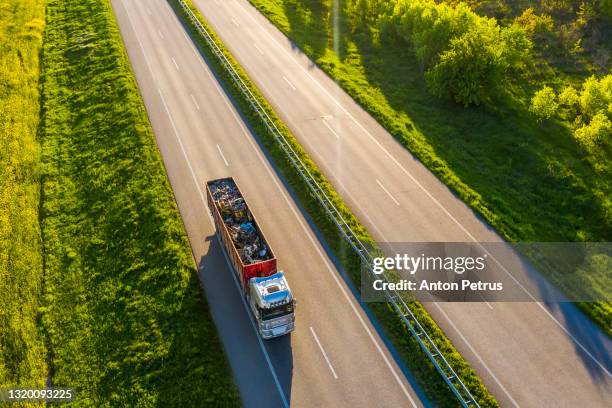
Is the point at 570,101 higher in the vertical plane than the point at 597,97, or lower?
lower

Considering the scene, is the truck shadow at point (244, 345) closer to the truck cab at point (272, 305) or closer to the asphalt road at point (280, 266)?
the asphalt road at point (280, 266)

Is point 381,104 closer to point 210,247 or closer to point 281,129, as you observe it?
point 281,129

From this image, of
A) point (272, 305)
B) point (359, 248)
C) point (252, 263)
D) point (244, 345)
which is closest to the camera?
point (272, 305)

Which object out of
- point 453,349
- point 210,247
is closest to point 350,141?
point 210,247

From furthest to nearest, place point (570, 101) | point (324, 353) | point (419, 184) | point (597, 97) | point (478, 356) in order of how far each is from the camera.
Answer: point (570, 101) < point (597, 97) < point (419, 184) < point (478, 356) < point (324, 353)

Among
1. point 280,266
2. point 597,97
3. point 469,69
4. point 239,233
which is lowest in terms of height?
point 280,266

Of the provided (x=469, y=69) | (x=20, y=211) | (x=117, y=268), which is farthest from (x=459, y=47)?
(x=20, y=211)

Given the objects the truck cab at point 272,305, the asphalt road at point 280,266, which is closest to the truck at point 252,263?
the truck cab at point 272,305

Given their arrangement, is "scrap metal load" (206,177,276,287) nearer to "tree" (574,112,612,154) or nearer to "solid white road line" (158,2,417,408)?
"solid white road line" (158,2,417,408)

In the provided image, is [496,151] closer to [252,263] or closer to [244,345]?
[252,263]
